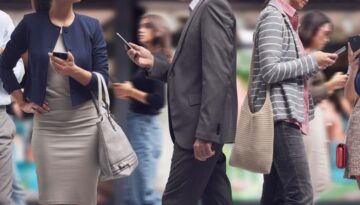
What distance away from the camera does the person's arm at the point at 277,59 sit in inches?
217

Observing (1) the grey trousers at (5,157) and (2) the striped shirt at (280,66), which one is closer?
(2) the striped shirt at (280,66)

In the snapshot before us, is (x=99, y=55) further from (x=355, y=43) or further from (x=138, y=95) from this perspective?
(x=138, y=95)

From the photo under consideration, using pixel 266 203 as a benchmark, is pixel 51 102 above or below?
above

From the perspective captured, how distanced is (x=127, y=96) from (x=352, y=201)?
3666mm

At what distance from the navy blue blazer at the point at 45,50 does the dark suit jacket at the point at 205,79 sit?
547 millimetres

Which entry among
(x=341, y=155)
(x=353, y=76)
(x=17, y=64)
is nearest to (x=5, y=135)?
(x=17, y=64)

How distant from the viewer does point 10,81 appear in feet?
18.8

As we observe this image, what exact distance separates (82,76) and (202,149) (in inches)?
33.6

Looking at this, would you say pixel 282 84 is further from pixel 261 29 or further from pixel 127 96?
pixel 127 96

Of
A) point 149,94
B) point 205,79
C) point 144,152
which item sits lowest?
point 144,152

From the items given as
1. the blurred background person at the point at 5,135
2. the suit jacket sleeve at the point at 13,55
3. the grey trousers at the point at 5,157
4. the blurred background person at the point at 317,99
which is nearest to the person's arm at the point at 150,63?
the suit jacket sleeve at the point at 13,55

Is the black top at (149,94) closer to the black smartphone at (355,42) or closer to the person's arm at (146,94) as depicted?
the person's arm at (146,94)

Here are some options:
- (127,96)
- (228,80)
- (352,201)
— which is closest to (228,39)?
(228,80)

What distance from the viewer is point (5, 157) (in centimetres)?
621
